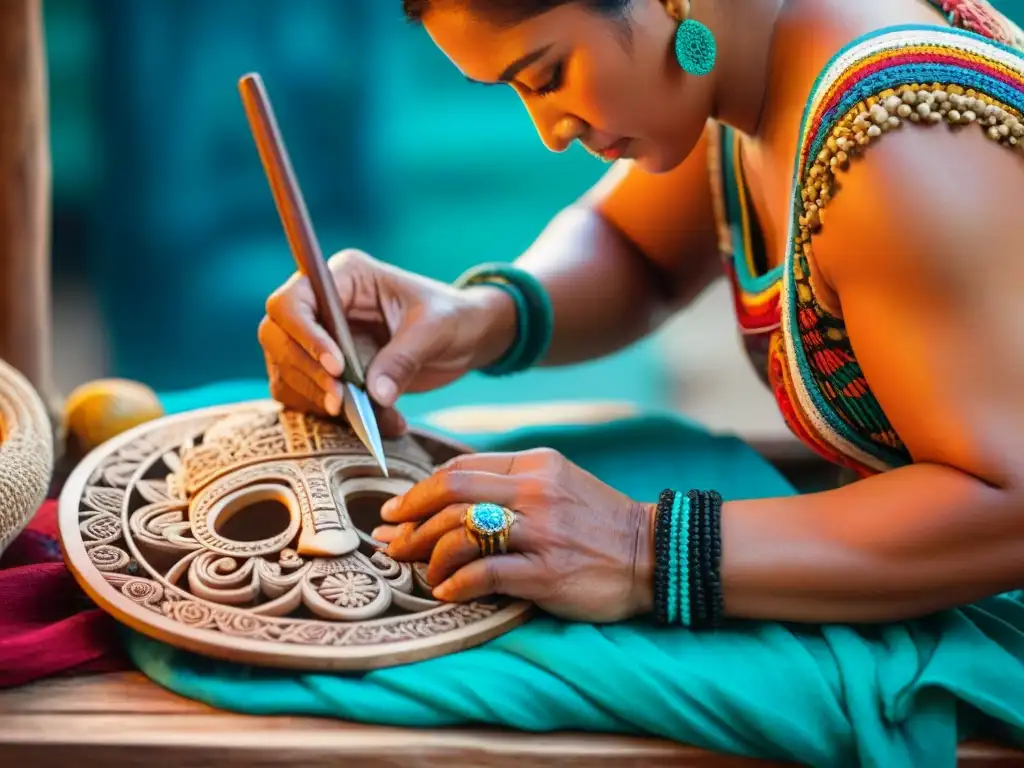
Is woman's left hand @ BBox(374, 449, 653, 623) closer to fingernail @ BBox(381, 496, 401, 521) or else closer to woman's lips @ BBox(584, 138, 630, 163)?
fingernail @ BBox(381, 496, 401, 521)

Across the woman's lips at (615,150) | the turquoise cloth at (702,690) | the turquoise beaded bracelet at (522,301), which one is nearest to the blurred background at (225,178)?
the turquoise beaded bracelet at (522,301)

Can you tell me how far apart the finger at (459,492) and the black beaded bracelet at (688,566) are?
115mm

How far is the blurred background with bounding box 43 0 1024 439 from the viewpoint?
2.30 meters

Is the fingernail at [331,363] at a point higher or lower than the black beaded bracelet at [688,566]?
higher

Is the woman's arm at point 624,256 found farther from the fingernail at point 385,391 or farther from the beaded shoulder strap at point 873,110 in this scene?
the beaded shoulder strap at point 873,110

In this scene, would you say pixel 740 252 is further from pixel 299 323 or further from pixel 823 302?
pixel 299 323

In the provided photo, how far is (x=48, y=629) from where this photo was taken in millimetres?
849

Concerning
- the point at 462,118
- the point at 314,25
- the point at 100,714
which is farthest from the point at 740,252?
the point at 462,118

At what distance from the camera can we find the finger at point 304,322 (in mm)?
1034

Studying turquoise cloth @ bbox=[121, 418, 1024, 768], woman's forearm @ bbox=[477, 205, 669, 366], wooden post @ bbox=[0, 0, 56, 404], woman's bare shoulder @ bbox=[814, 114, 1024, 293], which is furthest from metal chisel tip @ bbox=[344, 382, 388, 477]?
wooden post @ bbox=[0, 0, 56, 404]

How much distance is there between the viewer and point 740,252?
116 centimetres

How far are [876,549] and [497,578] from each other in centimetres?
28

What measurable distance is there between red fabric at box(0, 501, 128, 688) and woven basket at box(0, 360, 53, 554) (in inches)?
1.7

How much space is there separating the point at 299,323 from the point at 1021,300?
0.61 meters
